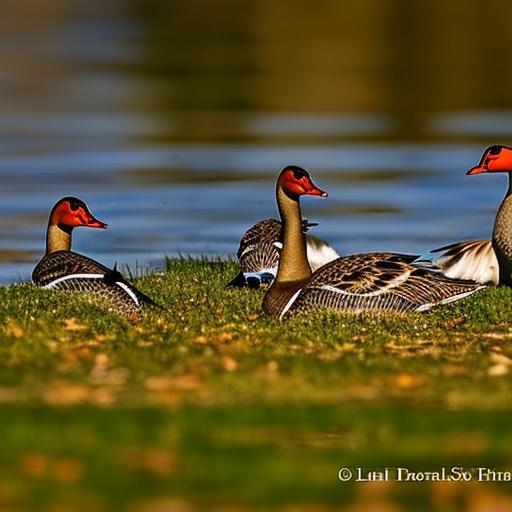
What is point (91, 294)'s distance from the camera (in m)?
16.7

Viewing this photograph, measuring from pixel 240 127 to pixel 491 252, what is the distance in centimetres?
1971

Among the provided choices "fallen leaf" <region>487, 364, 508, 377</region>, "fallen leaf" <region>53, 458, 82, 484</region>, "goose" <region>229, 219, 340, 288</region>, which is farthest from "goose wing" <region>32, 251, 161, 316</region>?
"fallen leaf" <region>53, 458, 82, 484</region>

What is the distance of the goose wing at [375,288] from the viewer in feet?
53.0

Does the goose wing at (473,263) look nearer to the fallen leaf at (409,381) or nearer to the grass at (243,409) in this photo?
the grass at (243,409)

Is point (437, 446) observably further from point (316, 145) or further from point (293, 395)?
point (316, 145)

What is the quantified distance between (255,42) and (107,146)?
3016 centimetres

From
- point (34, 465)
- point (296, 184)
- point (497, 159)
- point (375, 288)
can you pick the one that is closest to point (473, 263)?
point (497, 159)

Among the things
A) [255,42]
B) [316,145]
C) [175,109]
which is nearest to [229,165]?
[316,145]

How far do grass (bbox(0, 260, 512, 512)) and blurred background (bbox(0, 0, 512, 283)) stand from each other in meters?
6.61

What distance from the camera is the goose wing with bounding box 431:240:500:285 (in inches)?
765

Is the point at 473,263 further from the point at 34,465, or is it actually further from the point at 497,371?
the point at 34,465

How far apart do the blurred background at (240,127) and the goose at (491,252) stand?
9.01ft

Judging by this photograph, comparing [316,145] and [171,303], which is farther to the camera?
[316,145]

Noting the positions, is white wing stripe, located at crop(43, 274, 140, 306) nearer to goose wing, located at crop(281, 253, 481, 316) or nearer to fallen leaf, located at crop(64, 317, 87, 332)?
goose wing, located at crop(281, 253, 481, 316)
